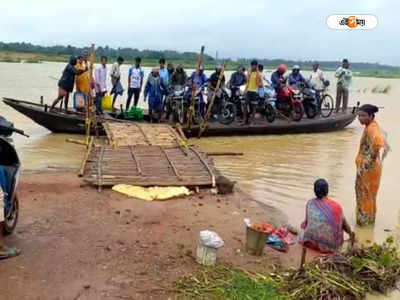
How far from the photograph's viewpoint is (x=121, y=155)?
8.28 meters

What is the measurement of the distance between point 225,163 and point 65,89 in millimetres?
4310

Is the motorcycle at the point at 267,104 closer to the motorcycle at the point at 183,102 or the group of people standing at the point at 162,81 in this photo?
the group of people standing at the point at 162,81

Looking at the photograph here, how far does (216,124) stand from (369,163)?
7044mm

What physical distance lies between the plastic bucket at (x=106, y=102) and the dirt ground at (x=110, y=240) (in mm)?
6232

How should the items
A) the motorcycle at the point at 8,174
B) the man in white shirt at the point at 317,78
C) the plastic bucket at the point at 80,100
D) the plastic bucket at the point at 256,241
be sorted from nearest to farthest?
1. the motorcycle at the point at 8,174
2. the plastic bucket at the point at 256,241
3. the plastic bucket at the point at 80,100
4. the man in white shirt at the point at 317,78

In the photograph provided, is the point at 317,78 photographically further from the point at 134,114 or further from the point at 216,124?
the point at 134,114

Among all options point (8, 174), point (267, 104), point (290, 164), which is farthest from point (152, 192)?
point (267, 104)

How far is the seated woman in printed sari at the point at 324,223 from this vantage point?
4.83m

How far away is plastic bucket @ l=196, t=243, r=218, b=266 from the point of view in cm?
435

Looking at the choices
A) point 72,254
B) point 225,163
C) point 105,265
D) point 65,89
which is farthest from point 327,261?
point 65,89

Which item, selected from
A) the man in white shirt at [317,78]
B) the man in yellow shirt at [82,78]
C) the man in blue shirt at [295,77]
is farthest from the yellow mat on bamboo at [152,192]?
the man in white shirt at [317,78]

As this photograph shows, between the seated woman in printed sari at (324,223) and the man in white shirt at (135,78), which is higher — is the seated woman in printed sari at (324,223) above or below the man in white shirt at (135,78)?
below

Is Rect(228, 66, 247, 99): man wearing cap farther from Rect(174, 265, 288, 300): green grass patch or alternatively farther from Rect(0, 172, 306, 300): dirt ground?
Rect(174, 265, 288, 300): green grass patch

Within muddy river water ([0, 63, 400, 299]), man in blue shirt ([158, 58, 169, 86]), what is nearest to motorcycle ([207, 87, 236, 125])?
muddy river water ([0, 63, 400, 299])
